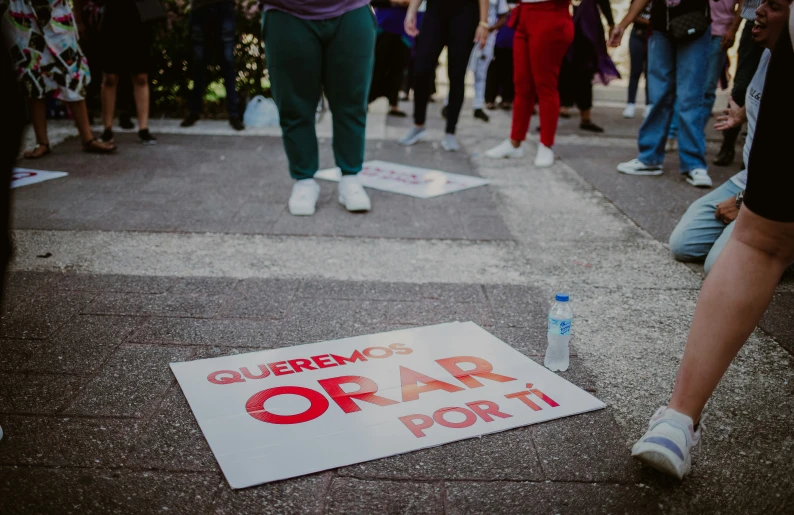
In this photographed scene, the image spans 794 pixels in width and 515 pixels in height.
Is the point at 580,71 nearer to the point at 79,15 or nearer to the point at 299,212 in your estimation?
the point at 299,212

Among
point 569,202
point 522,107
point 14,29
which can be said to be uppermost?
point 14,29

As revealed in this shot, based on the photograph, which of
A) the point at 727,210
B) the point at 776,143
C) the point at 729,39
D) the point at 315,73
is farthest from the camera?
the point at 729,39

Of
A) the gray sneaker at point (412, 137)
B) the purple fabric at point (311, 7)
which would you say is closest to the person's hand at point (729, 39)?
the gray sneaker at point (412, 137)

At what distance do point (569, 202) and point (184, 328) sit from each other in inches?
115

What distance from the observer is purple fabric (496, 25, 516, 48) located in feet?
28.3

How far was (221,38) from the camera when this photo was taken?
22.3ft

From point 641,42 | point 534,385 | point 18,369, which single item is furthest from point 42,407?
point 641,42

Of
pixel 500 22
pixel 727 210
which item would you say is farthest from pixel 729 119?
pixel 500 22

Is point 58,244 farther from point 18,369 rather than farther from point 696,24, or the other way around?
point 696,24

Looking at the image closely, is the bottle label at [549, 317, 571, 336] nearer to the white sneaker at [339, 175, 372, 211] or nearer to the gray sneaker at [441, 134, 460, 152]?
the white sneaker at [339, 175, 372, 211]

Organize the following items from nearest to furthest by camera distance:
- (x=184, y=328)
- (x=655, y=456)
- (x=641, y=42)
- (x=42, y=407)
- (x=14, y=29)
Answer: (x=655, y=456) < (x=42, y=407) < (x=184, y=328) < (x=14, y=29) < (x=641, y=42)

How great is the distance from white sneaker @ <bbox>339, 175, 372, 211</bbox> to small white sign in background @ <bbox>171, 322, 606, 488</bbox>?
173 cm

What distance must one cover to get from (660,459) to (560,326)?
0.67 metres

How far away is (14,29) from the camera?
16.9 feet
